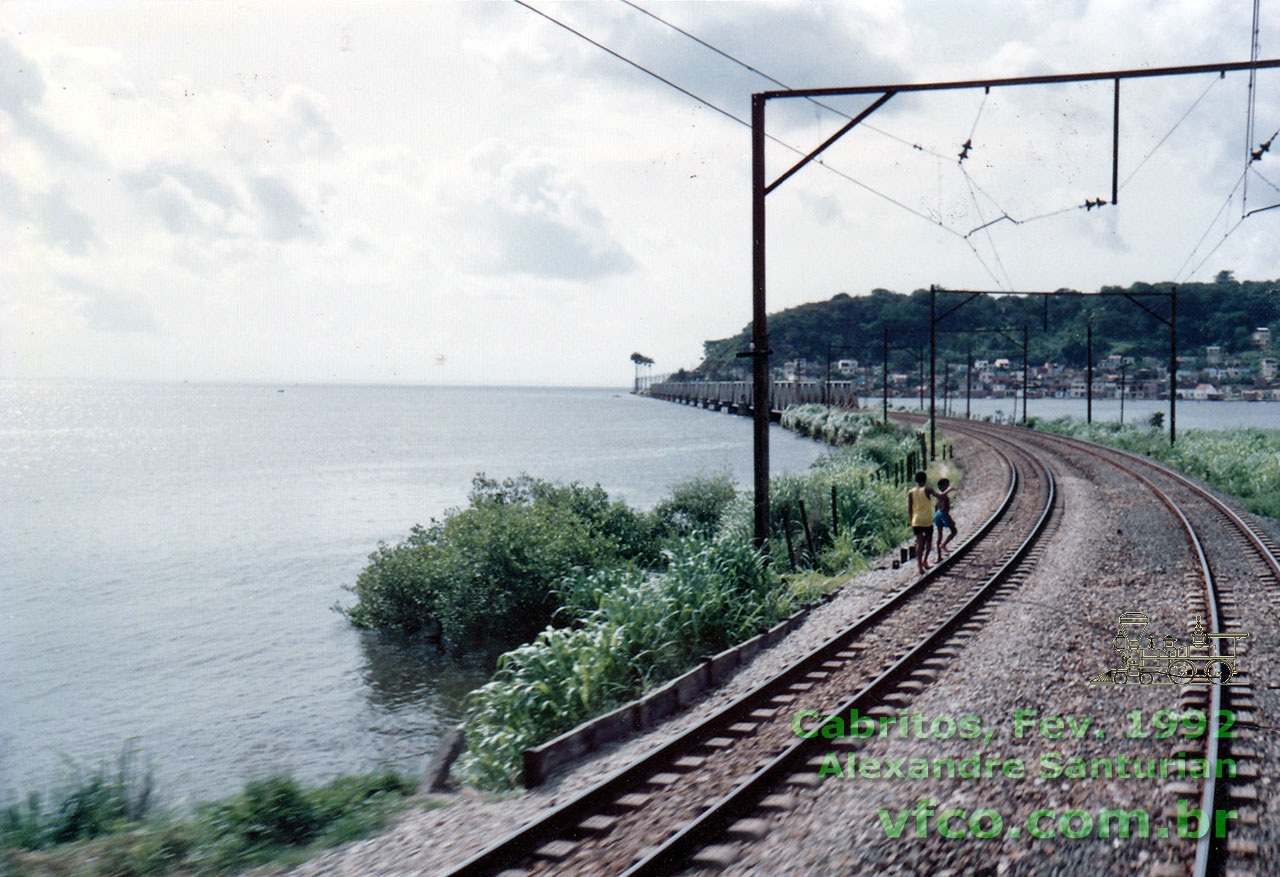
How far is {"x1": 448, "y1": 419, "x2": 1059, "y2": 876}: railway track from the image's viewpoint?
557 centimetres

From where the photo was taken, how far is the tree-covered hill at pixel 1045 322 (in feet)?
210

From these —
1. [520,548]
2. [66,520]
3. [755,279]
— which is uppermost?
[755,279]

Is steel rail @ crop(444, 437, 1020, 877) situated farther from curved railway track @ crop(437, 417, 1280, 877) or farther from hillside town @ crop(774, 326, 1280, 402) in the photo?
hillside town @ crop(774, 326, 1280, 402)

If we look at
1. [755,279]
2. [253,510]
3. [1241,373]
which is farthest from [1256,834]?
[1241,373]

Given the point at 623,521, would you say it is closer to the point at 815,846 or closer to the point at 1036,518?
the point at 1036,518

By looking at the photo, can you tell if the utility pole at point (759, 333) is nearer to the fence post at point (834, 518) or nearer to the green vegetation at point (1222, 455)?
the fence post at point (834, 518)

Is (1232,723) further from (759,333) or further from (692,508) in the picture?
(692,508)

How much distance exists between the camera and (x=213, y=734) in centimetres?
1686

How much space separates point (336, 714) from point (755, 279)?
1162 cm

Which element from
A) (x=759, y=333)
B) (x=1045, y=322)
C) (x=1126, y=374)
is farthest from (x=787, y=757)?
(x=1126, y=374)

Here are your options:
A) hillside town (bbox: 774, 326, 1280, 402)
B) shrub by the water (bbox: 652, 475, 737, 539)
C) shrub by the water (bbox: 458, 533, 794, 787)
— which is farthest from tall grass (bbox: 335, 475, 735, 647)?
hillside town (bbox: 774, 326, 1280, 402)

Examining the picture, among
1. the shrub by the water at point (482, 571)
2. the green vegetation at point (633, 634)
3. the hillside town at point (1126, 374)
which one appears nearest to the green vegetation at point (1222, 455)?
the green vegetation at point (633, 634)

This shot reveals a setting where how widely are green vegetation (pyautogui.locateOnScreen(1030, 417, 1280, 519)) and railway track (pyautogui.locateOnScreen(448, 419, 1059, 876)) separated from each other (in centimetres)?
1587

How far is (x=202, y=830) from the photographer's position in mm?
6871
